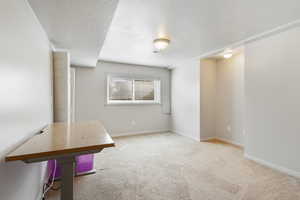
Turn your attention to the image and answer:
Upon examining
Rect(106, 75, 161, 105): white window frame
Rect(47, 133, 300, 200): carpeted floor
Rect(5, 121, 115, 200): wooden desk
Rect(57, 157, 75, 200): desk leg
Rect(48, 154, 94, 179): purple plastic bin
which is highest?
Rect(106, 75, 161, 105): white window frame

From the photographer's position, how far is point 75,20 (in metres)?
1.67

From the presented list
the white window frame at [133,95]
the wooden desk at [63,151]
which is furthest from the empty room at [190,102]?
the white window frame at [133,95]

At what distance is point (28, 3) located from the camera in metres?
1.34

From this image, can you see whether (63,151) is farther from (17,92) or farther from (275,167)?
(275,167)

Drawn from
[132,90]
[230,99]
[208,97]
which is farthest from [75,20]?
[230,99]

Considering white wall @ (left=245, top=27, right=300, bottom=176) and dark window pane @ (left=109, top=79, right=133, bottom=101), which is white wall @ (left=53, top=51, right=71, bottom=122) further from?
white wall @ (left=245, top=27, right=300, bottom=176)

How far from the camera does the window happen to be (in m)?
4.42

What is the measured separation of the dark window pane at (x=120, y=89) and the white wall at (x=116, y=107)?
0.84 ft

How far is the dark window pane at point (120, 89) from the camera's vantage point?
14.5ft

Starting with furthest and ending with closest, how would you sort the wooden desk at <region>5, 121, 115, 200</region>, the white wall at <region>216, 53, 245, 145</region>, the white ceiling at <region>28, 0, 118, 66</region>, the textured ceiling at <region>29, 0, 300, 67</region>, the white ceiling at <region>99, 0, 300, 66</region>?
the white wall at <region>216, 53, 245, 145</region> < the white ceiling at <region>99, 0, 300, 66</region> < the textured ceiling at <region>29, 0, 300, 67</region> < the white ceiling at <region>28, 0, 118, 66</region> < the wooden desk at <region>5, 121, 115, 200</region>

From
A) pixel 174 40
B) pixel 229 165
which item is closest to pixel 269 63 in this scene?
pixel 174 40

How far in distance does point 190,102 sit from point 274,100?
2.00m

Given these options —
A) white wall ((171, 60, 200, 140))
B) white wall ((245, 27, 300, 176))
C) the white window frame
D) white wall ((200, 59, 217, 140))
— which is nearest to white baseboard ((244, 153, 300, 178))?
white wall ((245, 27, 300, 176))

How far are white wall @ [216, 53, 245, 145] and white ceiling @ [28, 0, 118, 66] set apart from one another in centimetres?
309
